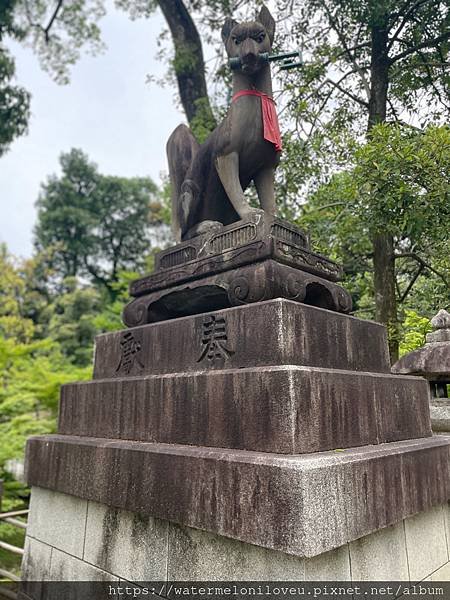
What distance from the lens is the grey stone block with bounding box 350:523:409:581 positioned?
216cm

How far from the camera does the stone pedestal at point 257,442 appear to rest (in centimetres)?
198

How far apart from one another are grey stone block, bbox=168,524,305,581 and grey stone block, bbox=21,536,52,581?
1.39 meters

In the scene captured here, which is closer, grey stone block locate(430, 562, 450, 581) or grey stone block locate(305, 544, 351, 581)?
grey stone block locate(305, 544, 351, 581)

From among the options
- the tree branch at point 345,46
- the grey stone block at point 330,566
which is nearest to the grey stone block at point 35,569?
the grey stone block at point 330,566

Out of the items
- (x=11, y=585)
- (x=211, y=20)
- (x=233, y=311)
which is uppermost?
(x=211, y=20)

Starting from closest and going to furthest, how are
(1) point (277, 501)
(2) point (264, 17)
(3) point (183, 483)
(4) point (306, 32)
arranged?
1. (1) point (277, 501)
2. (3) point (183, 483)
3. (2) point (264, 17)
4. (4) point (306, 32)

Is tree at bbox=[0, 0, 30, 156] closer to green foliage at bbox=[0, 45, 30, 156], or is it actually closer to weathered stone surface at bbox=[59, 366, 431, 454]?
green foliage at bbox=[0, 45, 30, 156]

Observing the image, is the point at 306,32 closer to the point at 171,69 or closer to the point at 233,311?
the point at 171,69

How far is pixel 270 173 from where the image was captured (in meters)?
3.70

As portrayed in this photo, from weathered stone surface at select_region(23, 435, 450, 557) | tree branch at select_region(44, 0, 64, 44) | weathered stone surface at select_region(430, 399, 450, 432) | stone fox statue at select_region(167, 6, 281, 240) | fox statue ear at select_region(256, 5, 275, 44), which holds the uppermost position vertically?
tree branch at select_region(44, 0, 64, 44)

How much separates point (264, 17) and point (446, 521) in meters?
3.89

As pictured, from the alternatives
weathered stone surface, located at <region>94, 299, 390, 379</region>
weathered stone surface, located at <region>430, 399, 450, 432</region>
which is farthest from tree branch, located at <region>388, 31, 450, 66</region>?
weathered stone surface, located at <region>94, 299, 390, 379</region>

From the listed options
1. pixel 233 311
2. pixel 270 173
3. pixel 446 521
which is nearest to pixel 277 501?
pixel 233 311

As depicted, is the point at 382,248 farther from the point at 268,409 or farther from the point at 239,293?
the point at 268,409
